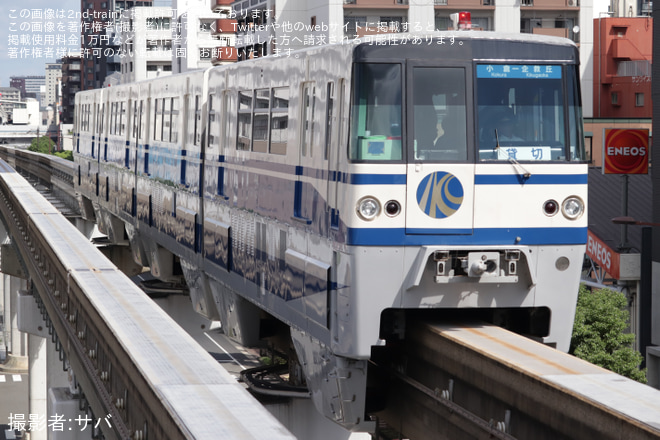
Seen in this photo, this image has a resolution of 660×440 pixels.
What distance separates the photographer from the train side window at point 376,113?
26.7 ft

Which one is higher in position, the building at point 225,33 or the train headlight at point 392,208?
the building at point 225,33

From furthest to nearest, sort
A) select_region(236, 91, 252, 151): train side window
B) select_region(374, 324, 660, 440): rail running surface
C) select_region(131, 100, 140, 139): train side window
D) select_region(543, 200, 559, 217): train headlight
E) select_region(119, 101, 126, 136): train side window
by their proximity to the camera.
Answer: select_region(119, 101, 126, 136): train side window < select_region(131, 100, 140, 139): train side window < select_region(236, 91, 252, 151): train side window < select_region(543, 200, 559, 217): train headlight < select_region(374, 324, 660, 440): rail running surface

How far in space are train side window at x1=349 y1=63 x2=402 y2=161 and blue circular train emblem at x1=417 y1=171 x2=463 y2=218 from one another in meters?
0.32

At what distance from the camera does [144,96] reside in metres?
17.9

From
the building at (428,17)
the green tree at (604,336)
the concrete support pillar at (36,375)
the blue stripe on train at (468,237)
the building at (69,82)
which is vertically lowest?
the concrete support pillar at (36,375)

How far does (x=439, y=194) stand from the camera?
27.1ft

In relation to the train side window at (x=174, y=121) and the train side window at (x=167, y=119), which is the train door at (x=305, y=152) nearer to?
the train side window at (x=174, y=121)

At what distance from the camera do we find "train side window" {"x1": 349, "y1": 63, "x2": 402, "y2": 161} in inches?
320

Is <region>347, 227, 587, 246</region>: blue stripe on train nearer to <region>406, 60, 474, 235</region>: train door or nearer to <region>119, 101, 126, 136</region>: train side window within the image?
<region>406, 60, 474, 235</region>: train door

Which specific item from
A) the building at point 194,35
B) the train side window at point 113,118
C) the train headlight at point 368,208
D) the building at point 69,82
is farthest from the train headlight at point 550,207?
the building at point 69,82

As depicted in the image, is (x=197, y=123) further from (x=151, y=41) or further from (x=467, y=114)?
(x=151, y=41)

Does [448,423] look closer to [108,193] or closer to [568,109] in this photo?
[568,109]

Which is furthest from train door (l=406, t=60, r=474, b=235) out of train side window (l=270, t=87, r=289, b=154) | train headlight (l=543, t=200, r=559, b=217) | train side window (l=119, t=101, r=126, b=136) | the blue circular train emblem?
train side window (l=119, t=101, r=126, b=136)

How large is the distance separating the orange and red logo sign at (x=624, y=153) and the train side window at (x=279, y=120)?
44.1ft
